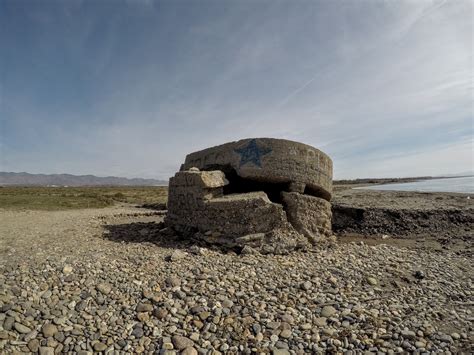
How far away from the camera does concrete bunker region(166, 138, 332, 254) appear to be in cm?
695

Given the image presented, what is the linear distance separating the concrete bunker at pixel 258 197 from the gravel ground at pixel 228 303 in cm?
65

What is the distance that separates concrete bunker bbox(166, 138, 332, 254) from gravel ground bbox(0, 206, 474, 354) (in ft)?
2.13

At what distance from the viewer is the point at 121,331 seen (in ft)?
12.6

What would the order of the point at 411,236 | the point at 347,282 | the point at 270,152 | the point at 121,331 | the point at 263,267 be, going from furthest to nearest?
the point at 411,236, the point at 270,152, the point at 263,267, the point at 347,282, the point at 121,331

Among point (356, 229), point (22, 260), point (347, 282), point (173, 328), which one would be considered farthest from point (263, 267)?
point (356, 229)

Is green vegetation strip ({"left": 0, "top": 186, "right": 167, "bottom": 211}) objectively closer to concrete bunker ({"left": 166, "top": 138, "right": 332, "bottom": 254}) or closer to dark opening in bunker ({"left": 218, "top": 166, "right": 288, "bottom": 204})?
concrete bunker ({"left": 166, "top": 138, "right": 332, "bottom": 254})

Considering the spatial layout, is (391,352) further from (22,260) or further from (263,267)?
(22,260)

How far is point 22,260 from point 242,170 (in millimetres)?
5244

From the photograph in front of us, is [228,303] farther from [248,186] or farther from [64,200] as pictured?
[64,200]

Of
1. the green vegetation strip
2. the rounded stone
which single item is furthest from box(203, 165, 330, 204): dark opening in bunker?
the green vegetation strip

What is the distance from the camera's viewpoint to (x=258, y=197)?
23.1 ft

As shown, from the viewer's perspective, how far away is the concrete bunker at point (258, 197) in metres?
6.95

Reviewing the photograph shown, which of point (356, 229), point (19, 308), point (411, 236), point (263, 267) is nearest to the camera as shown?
point (19, 308)

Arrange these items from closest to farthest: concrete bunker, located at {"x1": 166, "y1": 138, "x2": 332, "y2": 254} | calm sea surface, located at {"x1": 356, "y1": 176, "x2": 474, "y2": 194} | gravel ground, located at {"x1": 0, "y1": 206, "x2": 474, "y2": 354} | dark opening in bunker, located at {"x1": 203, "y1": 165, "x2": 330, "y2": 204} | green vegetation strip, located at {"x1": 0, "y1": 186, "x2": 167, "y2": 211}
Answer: gravel ground, located at {"x1": 0, "y1": 206, "x2": 474, "y2": 354} < concrete bunker, located at {"x1": 166, "y1": 138, "x2": 332, "y2": 254} < dark opening in bunker, located at {"x1": 203, "y1": 165, "x2": 330, "y2": 204} < green vegetation strip, located at {"x1": 0, "y1": 186, "x2": 167, "y2": 211} < calm sea surface, located at {"x1": 356, "y1": 176, "x2": 474, "y2": 194}
